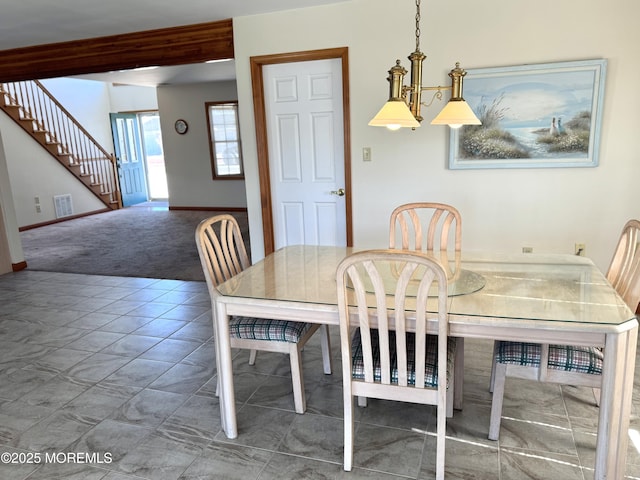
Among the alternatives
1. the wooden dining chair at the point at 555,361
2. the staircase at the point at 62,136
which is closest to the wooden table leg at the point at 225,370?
the wooden dining chair at the point at 555,361

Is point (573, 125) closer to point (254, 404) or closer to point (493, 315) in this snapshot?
point (493, 315)

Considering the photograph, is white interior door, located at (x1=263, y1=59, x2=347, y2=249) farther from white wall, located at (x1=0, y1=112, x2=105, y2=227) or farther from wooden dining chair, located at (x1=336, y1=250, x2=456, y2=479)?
white wall, located at (x1=0, y1=112, x2=105, y2=227)

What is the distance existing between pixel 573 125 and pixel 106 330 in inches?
144

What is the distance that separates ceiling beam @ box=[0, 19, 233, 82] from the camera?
3.96 metres

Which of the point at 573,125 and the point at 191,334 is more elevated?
the point at 573,125

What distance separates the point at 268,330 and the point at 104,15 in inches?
115

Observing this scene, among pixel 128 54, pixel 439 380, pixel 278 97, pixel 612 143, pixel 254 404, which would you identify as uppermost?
pixel 128 54

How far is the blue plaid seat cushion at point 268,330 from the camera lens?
2.23 m

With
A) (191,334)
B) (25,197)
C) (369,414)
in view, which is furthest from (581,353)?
(25,197)

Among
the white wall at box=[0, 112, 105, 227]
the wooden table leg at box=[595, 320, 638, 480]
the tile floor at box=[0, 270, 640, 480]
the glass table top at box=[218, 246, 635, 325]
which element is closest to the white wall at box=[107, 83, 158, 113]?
the white wall at box=[0, 112, 105, 227]

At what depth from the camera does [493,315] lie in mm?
1705

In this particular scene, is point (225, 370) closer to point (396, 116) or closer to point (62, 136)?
point (396, 116)

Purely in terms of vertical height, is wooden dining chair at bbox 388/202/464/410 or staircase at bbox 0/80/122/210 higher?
staircase at bbox 0/80/122/210

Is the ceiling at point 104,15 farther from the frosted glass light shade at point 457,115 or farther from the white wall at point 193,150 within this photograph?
the white wall at point 193,150
